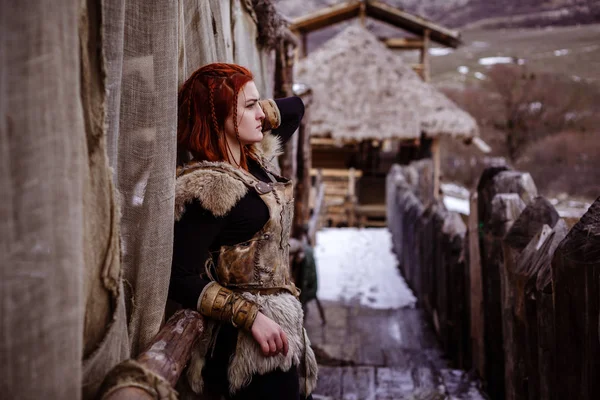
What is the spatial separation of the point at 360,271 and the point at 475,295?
3.97 m

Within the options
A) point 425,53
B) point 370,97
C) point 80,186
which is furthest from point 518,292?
point 425,53

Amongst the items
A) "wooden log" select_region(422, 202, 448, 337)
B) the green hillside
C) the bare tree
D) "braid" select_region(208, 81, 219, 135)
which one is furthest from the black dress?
the bare tree

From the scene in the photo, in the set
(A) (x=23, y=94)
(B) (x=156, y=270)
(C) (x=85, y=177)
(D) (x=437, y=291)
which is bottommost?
(D) (x=437, y=291)

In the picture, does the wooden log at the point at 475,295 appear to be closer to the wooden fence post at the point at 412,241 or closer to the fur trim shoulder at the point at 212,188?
the fur trim shoulder at the point at 212,188

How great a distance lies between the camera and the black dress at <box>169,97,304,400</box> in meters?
1.53

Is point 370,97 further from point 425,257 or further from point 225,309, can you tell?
point 225,309

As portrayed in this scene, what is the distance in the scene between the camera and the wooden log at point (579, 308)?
5.53ft

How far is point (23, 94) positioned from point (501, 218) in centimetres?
261

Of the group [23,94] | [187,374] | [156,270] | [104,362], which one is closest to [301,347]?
[187,374]

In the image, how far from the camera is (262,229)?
5.38 ft

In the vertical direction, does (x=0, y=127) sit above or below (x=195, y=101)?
below

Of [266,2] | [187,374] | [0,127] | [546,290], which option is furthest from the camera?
[266,2]

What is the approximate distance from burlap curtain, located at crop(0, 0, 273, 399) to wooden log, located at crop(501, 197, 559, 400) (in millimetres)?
1717

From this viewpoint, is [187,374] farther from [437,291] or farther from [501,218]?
[437,291]
